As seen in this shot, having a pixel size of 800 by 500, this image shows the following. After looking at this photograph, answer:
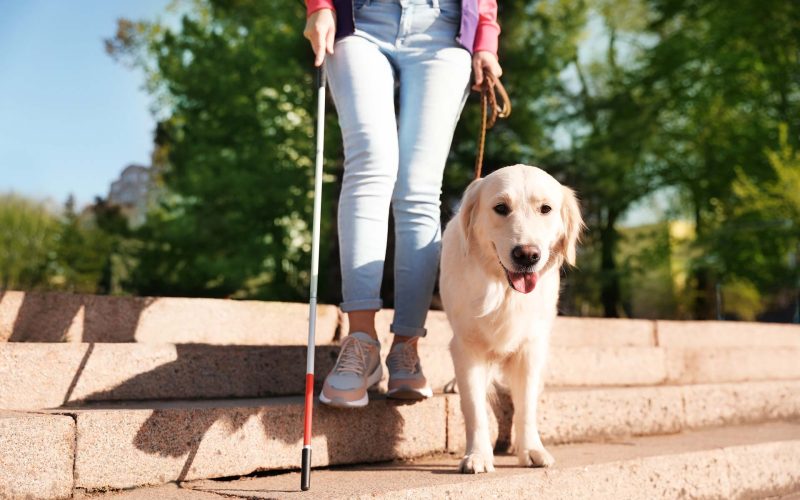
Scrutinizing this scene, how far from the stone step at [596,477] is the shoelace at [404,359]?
0.38 metres

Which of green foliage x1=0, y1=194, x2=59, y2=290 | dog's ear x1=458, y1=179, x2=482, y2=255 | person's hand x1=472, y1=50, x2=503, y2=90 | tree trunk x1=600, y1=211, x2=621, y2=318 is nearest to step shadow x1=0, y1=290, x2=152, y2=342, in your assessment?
dog's ear x1=458, y1=179, x2=482, y2=255

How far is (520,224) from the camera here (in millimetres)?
2996

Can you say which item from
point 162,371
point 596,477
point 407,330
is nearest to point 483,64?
point 407,330

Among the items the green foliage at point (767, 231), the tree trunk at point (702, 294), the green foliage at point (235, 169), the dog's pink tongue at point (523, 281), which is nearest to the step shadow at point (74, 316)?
the dog's pink tongue at point (523, 281)

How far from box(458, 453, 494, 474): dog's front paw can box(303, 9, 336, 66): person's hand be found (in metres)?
1.59

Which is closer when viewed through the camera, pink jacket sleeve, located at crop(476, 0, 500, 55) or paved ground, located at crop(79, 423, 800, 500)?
paved ground, located at crop(79, 423, 800, 500)

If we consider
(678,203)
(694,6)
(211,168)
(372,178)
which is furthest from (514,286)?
(678,203)

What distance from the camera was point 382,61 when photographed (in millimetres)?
3307

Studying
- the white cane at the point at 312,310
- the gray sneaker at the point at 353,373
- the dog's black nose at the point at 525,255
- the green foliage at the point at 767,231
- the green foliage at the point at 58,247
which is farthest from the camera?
the green foliage at the point at 767,231

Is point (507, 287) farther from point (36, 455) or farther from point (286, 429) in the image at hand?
point (36, 455)

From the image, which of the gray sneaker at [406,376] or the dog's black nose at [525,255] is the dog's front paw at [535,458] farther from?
the dog's black nose at [525,255]

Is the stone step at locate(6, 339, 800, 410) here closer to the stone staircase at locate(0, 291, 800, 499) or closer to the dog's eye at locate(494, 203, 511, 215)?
the stone staircase at locate(0, 291, 800, 499)

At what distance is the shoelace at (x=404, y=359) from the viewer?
3408 millimetres

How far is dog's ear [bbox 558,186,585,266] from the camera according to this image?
3.24m
